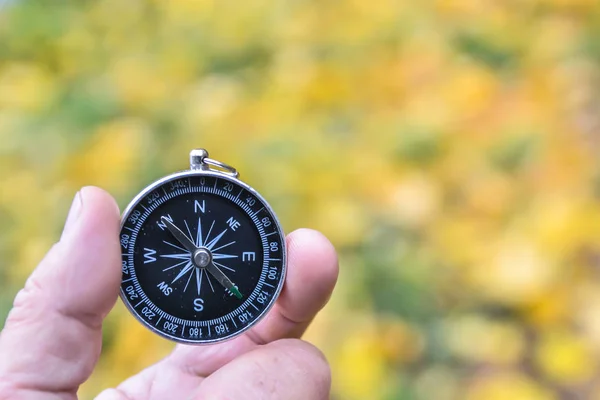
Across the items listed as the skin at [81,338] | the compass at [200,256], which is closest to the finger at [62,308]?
the skin at [81,338]

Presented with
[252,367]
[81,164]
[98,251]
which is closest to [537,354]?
[252,367]

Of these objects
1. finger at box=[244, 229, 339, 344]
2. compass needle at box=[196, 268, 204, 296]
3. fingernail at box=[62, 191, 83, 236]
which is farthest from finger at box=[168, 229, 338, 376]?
fingernail at box=[62, 191, 83, 236]

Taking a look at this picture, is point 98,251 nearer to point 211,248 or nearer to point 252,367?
point 211,248

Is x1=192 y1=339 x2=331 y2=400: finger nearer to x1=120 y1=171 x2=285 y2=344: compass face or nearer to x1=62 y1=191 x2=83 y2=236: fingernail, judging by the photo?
x1=120 y1=171 x2=285 y2=344: compass face

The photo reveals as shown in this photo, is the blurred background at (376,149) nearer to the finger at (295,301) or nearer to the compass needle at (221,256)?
the finger at (295,301)

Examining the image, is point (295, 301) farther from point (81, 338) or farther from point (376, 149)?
point (376, 149)

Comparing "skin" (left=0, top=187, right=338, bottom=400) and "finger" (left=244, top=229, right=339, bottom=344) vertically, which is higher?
"finger" (left=244, top=229, right=339, bottom=344)
